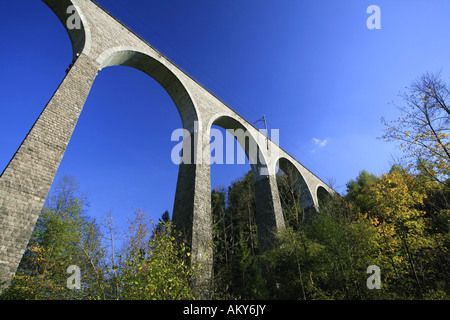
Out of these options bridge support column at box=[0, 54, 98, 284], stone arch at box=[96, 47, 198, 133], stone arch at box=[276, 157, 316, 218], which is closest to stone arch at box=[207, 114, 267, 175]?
stone arch at box=[276, 157, 316, 218]

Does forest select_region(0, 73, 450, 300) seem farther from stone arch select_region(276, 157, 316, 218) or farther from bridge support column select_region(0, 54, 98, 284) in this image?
stone arch select_region(276, 157, 316, 218)

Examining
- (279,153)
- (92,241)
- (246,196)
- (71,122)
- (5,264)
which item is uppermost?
(279,153)

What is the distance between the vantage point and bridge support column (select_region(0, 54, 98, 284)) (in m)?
5.01

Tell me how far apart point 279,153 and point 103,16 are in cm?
1345

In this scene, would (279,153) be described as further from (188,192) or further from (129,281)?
(129,281)

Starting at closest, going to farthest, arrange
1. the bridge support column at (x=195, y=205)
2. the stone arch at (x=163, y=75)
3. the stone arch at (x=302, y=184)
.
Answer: the bridge support column at (x=195, y=205), the stone arch at (x=163, y=75), the stone arch at (x=302, y=184)

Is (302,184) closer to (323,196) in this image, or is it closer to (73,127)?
(323,196)

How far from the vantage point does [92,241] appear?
5734 millimetres

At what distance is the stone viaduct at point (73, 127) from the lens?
210 inches

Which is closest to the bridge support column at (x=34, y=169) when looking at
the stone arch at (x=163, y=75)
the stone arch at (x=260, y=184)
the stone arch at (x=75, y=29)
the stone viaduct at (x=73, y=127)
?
the stone viaduct at (x=73, y=127)

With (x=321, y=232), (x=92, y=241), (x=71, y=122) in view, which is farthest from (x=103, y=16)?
(x=321, y=232)

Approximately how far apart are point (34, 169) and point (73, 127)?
167 centimetres

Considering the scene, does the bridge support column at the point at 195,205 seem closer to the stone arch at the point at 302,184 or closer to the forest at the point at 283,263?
the forest at the point at 283,263

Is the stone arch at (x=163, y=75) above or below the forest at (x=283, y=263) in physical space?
above
